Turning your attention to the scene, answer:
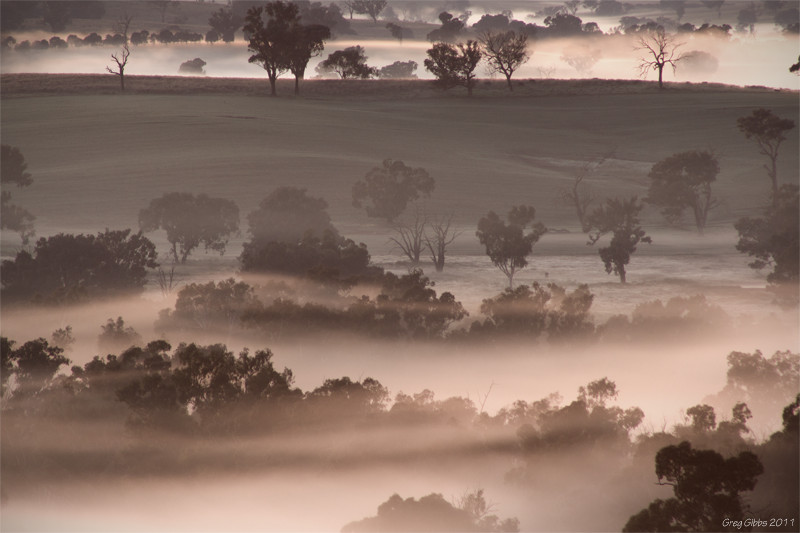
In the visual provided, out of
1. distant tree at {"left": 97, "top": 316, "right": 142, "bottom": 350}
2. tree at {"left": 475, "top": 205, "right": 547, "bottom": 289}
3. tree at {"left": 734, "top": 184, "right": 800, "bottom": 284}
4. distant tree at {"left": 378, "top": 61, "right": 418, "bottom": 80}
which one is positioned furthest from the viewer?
distant tree at {"left": 378, "top": 61, "right": 418, "bottom": 80}

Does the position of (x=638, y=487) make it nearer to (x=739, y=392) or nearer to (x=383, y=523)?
(x=383, y=523)

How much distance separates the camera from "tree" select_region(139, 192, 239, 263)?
50250mm

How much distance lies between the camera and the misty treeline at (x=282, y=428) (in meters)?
19.0

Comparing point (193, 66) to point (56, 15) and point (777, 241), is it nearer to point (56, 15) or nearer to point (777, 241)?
point (56, 15)

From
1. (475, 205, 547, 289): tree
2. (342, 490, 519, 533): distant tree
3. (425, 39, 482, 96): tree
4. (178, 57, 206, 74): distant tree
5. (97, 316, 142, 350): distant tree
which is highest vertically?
(178, 57, 206, 74): distant tree

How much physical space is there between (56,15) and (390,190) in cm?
12502

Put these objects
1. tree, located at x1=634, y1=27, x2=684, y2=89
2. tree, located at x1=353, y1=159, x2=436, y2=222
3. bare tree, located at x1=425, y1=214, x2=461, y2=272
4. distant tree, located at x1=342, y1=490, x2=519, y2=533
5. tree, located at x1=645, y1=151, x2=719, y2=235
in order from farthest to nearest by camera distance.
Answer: tree, located at x1=634, y1=27, x2=684, y2=89 → tree, located at x1=353, y1=159, x2=436, y2=222 → tree, located at x1=645, y1=151, x2=719, y2=235 → bare tree, located at x1=425, y1=214, x2=461, y2=272 → distant tree, located at x1=342, y1=490, x2=519, y2=533

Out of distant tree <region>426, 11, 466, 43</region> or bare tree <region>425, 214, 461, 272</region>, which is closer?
bare tree <region>425, 214, 461, 272</region>

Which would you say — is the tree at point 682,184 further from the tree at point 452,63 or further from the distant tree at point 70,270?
the tree at point 452,63

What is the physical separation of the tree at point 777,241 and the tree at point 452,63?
2571 inches

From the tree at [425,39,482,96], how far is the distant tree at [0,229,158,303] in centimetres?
7947

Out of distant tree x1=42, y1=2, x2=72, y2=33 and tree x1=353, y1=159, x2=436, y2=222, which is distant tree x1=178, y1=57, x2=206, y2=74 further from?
tree x1=353, y1=159, x2=436, y2=222

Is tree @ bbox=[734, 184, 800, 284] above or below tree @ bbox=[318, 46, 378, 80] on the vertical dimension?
below

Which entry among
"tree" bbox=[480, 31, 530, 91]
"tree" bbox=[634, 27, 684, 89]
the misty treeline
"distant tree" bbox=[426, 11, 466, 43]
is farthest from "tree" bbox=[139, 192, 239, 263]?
"distant tree" bbox=[426, 11, 466, 43]
